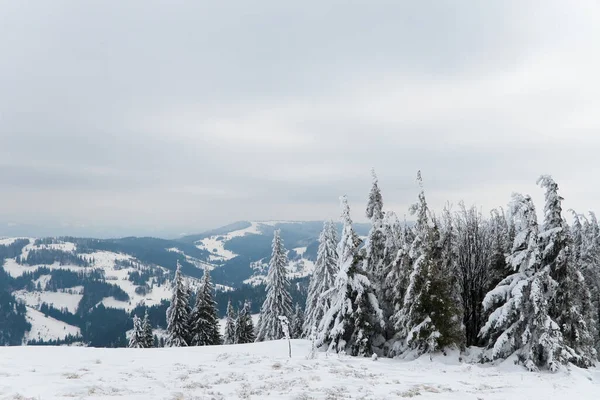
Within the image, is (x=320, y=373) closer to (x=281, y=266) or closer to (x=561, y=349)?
(x=561, y=349)

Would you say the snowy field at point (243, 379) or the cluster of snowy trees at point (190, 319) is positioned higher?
the snowy field at point (243, 379)

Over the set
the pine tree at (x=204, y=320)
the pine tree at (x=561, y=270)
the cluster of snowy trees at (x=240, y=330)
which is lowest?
the cluster of snowy trees at (x=240, y=330)

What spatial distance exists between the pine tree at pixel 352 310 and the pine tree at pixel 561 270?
8.07m

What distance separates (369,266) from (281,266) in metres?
21.9

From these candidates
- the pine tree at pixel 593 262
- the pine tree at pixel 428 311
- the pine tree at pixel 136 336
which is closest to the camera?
the pine tree at pixel 428 311

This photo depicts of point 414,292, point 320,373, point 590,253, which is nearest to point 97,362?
point 320,373

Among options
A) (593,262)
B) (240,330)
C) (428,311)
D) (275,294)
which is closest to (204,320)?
(275,294)

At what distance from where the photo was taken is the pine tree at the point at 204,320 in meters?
38.7

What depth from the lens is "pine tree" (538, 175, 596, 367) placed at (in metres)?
15.8

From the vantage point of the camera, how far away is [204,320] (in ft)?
128

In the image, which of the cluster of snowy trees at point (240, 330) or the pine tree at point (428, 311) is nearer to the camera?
the pine tree at point (428, 311)

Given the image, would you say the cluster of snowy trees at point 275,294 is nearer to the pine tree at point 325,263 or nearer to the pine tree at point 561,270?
the pine tree at point 325,263

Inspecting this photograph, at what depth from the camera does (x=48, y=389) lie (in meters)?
8.31

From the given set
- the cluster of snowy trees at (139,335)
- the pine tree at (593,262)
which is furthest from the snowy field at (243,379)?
the cluster of snowy trees at (139,335)
